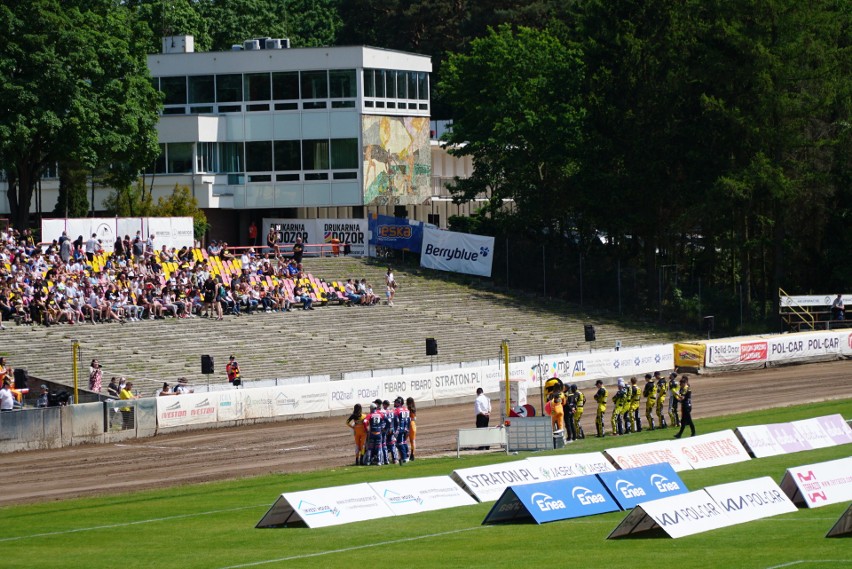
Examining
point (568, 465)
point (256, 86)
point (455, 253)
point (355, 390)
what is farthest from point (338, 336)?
point (568, 465)

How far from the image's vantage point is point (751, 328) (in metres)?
63.7

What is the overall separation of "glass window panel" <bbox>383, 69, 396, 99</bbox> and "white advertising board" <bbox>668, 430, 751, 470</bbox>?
42048mm

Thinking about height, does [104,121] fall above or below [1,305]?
above

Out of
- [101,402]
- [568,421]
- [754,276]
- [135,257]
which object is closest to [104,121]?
[135,257]

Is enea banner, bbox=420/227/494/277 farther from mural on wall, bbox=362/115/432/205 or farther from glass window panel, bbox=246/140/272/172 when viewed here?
glass window panel, bbox=246/140/272/172

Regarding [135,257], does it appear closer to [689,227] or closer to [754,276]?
[689,227]

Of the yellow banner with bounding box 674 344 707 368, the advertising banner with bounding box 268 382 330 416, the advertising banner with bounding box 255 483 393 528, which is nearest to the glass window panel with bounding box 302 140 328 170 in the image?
the yellow banner with bounding box 674 344 707 368

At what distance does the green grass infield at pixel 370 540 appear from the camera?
16.3 meters

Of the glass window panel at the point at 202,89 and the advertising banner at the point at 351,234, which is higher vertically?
the glass window panel at the point at 202,89

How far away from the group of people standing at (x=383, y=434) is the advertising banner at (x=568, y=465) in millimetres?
7062

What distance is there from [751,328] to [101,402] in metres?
37.2

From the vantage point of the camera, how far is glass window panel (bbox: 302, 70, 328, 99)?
213 ft

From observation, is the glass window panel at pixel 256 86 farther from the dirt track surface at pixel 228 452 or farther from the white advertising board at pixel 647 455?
the white advertising board at pixel 647 455

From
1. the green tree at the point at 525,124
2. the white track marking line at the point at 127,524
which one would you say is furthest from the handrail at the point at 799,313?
the white track marking line at the point at 127,524
